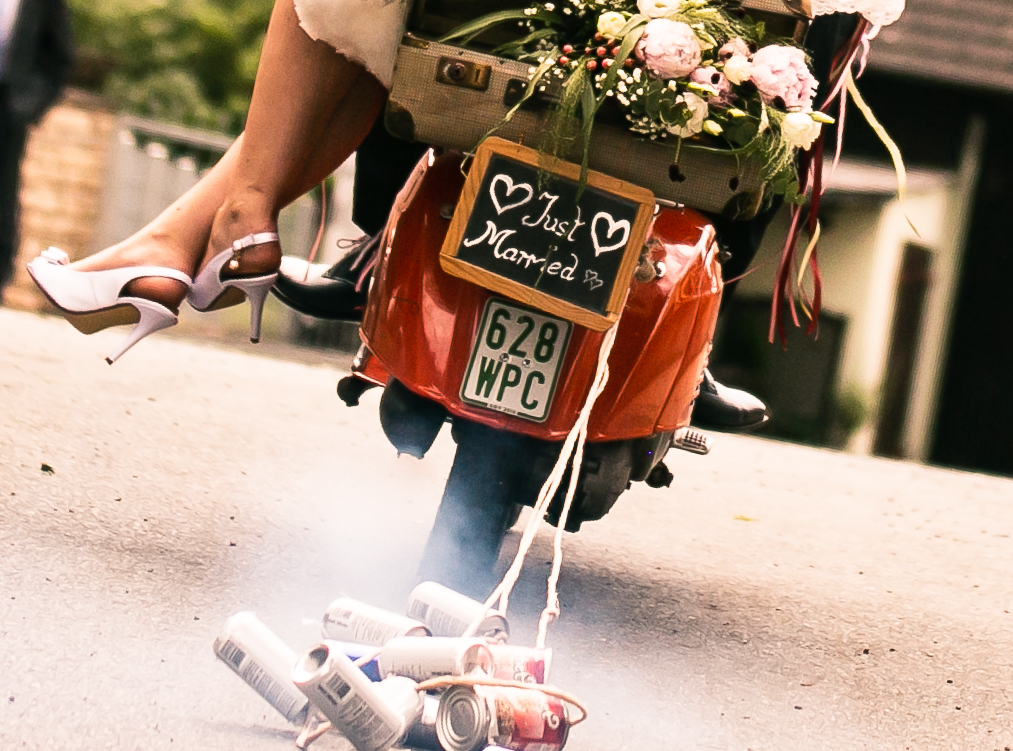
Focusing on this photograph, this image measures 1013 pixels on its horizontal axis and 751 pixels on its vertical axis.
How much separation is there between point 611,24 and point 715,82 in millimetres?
202

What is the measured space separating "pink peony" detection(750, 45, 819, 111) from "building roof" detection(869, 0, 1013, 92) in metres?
12.8

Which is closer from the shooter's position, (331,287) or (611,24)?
(611,24)

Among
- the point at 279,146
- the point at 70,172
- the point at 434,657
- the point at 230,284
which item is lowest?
the point at 70,172

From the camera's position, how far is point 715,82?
8.61ft

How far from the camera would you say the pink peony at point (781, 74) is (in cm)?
261

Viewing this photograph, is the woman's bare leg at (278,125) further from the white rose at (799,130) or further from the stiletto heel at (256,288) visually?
the white rose at (799,130)

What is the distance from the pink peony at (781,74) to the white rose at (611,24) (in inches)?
9.3

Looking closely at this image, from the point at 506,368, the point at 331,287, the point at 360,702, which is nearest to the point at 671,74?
the point at 506,368

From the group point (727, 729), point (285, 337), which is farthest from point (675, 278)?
point (285, 337)

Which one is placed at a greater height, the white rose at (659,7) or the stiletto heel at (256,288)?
the white rose at (659,7)

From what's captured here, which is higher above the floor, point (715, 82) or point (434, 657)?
point (715, 82)

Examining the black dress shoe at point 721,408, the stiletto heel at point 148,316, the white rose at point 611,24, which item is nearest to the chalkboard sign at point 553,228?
the white rose at point 611,24

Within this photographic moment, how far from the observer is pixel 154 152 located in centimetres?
1267

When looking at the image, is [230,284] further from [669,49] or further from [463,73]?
[669,49]
